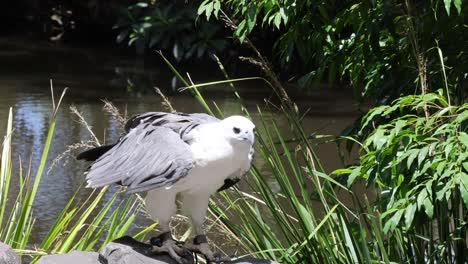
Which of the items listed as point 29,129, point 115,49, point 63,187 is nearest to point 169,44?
point 115,49

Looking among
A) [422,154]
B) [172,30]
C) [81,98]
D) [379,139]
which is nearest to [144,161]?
[379,139]

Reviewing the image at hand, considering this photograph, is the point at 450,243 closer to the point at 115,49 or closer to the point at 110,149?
the point at 110,149

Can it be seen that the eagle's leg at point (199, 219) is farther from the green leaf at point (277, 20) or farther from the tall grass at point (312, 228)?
the green leaf at point (277, 20)

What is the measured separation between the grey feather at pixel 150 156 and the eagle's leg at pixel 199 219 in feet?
0.58

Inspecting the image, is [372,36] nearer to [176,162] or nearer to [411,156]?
[411,156]

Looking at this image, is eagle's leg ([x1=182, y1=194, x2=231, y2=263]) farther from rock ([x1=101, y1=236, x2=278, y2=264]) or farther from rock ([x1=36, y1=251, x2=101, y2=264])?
rock ([x1=36, y1=251, x2=101, y2=264])

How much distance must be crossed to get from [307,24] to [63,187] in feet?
10.4

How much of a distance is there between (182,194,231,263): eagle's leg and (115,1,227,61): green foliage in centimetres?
933

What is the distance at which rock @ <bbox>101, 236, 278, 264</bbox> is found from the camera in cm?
298

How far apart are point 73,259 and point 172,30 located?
31.7 ft

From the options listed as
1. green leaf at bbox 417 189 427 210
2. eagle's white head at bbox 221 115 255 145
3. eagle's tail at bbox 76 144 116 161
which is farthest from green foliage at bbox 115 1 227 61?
eagle's white head at bbox 221 115 255 145

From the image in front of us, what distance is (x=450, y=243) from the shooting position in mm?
3322

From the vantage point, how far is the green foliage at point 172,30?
12422 mm

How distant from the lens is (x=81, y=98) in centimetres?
990
